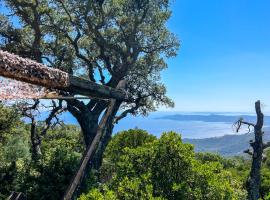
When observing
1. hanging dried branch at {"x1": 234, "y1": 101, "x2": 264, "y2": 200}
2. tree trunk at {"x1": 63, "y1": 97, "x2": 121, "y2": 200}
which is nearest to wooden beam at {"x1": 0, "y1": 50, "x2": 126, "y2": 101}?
tree trunk at {"x1": 63, "y1": 97, "x2": 121, "y2": 200}

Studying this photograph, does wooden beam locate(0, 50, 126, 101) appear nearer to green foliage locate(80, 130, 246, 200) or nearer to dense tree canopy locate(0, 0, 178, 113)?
green foliage locate(80, 130, 246, 200)

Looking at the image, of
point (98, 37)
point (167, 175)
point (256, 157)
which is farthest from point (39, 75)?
point (98, 37)

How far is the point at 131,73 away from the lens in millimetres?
33094

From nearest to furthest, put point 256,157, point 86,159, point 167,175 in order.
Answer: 1. point 86,159
2. point 167,175
3. point 256,157

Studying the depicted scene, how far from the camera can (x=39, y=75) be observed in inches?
293

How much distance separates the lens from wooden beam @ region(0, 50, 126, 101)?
21.9 ft

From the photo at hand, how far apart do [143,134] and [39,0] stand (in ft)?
46.8

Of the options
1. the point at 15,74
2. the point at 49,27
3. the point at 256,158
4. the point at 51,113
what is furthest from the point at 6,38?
the point at 15,74

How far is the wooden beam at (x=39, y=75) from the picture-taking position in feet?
21.9

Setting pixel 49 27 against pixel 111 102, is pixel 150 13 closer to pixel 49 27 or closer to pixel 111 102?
pixel 49 27

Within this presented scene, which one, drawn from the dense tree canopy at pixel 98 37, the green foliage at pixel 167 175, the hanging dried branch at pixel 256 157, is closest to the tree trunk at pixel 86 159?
the green foliage at pixel 167 175

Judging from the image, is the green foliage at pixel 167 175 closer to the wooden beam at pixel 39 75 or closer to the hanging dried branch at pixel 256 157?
the wooden beam at pixel 39 75

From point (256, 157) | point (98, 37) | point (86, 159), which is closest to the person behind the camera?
point (86, 159)

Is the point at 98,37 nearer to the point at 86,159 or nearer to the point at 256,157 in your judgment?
the point at 256,157
